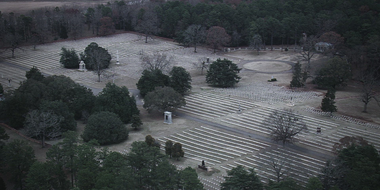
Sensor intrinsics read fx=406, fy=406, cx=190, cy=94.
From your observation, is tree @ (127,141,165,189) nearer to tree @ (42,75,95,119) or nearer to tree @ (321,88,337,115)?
tree @ (42,75,95,119)

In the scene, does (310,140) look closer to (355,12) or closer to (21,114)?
(21,114)

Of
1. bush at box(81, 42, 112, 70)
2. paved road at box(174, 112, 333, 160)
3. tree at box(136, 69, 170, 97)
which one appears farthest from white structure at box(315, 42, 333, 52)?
bush at box(81, 42, 112, 70)

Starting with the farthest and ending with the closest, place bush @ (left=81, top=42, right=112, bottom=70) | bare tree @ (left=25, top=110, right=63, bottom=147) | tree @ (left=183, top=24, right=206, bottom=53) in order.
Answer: tree @ (left=183, top=24, right=206, bottom=53) → bush @ (left=81, top=42, right=112, bottom=70) → bare tree @ (left=25, top=110, right=63, bottom=147)

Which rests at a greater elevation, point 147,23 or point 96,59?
point 147,23

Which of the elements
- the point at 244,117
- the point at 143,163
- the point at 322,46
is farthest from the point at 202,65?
A: the point at 143,163

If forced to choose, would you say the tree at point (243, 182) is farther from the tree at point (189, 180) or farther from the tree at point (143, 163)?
the tree at point (143, 163)

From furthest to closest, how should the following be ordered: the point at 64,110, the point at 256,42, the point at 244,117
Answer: the point at 256,42 < the point at 244,117 < the point at 64,110

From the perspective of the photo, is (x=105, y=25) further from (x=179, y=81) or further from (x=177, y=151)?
(x=177, y=151)
